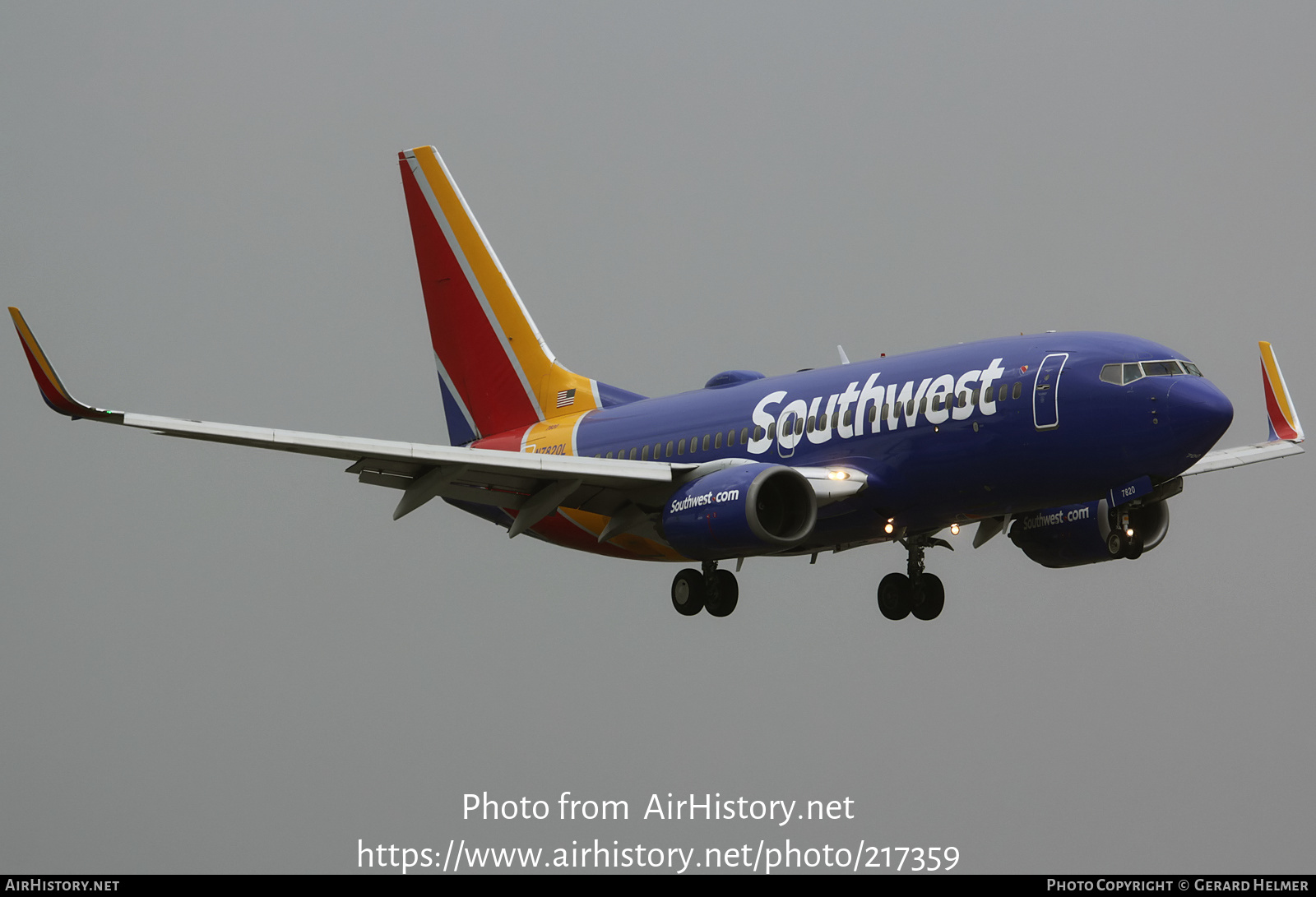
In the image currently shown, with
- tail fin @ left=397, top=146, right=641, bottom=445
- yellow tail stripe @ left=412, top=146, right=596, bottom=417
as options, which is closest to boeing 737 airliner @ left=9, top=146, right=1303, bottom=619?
yellow tail stripe @ left=412, top=146, right=596, bottom=417

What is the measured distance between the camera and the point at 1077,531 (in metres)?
39.0

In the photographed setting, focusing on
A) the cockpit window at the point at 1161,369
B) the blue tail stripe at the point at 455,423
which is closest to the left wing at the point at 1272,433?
the cockpit window at the point at 1161,369

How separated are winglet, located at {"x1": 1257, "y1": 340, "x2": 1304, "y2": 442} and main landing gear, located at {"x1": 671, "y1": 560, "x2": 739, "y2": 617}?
1211 cm

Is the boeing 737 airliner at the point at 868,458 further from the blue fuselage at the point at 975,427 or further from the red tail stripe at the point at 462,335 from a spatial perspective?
the red tail stripe at the point at 462,335

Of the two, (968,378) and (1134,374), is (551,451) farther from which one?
(1134,374)

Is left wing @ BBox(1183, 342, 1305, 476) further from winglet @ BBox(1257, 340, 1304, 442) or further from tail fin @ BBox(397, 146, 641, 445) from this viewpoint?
tail fin @ BBox(397, 146, 641, 445)

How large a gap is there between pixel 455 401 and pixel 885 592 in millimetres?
12851

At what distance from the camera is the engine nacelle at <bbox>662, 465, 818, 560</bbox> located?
34.9 metres

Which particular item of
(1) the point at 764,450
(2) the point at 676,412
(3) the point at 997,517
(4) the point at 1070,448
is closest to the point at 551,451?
(2) the point at 676,412

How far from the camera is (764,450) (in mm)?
37938

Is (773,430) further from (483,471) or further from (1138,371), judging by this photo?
(1138,371)

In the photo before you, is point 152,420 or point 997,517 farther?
point 997,517

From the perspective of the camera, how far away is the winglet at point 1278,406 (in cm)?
4034

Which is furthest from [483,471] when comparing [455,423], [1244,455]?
[1244,455]
